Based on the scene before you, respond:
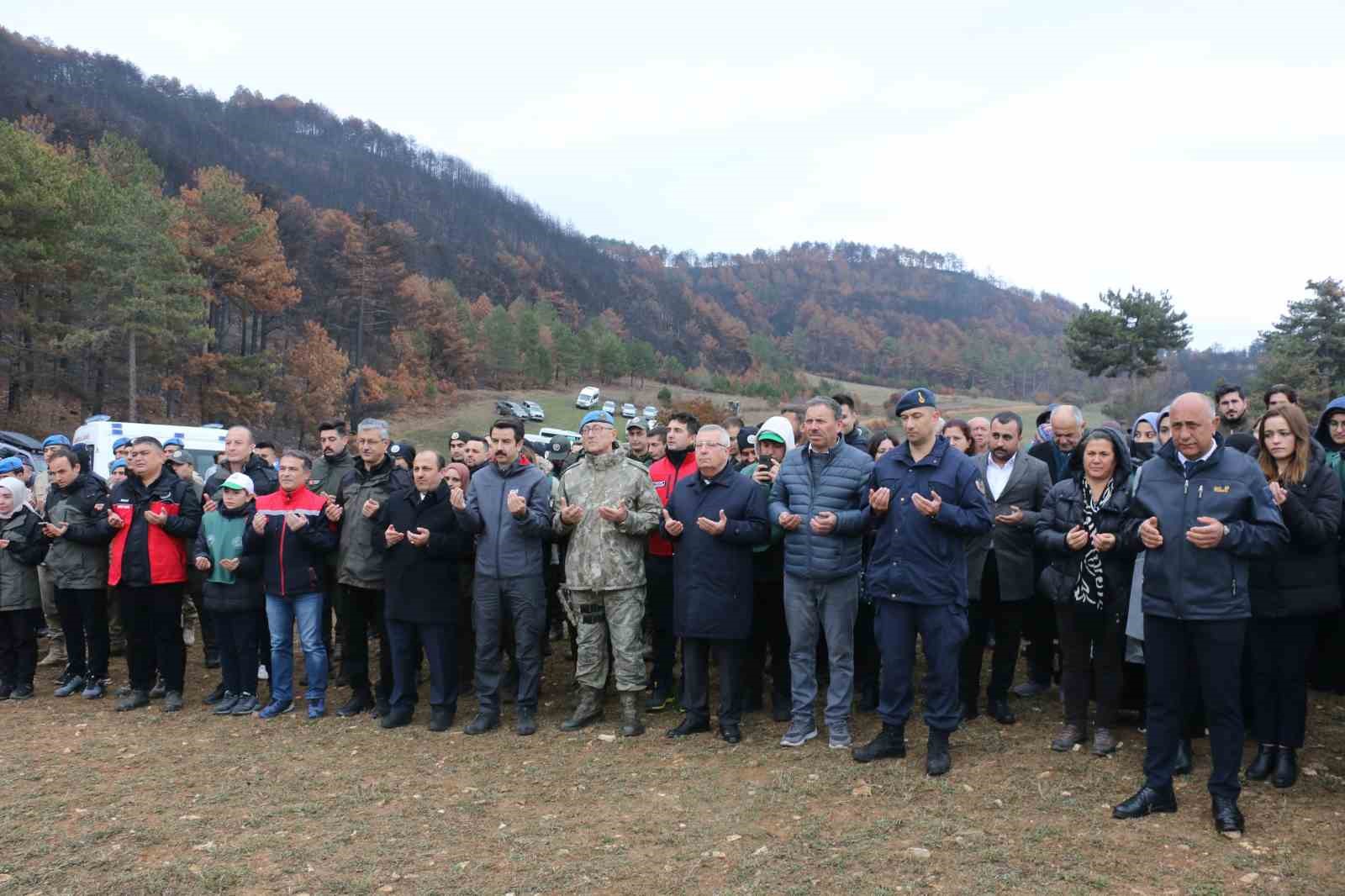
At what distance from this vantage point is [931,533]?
5.25 m

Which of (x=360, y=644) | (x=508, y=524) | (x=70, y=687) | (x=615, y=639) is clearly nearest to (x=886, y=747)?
Answer: (x=615, y=639)

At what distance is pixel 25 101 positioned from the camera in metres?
68.6

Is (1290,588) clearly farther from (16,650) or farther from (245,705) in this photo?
(16,650)

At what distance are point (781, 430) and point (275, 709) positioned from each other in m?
4.72

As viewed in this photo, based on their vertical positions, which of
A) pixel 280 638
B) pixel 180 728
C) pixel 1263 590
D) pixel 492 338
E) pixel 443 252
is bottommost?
pixel 180 728

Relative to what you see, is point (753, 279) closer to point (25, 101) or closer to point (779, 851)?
point (25, 101)

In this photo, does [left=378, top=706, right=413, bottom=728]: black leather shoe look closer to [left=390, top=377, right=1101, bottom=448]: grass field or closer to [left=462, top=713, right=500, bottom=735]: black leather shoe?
[left=462, top=713, right=500, bottom=735]: black leather shoe

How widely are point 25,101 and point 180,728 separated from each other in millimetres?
82975

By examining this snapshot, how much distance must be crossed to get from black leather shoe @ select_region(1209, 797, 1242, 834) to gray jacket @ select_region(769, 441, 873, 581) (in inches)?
90.9

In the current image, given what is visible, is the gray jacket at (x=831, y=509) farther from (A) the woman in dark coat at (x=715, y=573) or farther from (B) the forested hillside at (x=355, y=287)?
(B) the forested hillside at (x=355, y=287)

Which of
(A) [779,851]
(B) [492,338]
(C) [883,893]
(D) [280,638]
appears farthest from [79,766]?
(B) [492,338]

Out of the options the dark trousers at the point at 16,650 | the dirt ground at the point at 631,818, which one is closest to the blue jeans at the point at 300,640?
Result: the dirt ground at the point at 631,818

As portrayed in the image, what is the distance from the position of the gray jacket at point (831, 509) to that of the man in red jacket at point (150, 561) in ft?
17.0

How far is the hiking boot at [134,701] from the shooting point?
7484 mm
